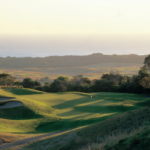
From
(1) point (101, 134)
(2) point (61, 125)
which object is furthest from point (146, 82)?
(1) point (101, 134)

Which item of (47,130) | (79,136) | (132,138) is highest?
(132,138)

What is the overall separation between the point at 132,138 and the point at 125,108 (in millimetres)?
15306

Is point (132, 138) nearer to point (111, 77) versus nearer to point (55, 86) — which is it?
point (55, 86)

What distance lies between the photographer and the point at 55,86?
4441 cm

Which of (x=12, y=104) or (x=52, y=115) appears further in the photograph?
(x=12, y=104)

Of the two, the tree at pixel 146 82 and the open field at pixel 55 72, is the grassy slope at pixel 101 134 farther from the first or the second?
the open field at pixel 55 72

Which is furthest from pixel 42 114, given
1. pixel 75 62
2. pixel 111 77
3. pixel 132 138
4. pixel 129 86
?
pixel 75 62

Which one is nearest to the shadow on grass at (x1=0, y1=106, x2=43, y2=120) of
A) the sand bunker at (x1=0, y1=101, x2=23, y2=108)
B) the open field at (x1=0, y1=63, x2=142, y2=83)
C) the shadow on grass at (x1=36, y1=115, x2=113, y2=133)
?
the sand bunker at (x1=0, y1=101, x2=23, y2=108)

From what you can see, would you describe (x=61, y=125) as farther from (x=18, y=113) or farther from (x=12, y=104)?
(x=12, y=104)

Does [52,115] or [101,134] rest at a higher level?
[101,134]

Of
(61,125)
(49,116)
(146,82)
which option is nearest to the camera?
(61,125)

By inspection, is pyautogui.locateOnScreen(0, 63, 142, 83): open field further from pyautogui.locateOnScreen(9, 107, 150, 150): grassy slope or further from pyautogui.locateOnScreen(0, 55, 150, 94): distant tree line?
pyautogui.locateOnScreen(9, 107, 150, 150): grassy slope

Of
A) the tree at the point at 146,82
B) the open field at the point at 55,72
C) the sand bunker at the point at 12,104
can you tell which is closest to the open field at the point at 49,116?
the sand bunker at the point at 12,104

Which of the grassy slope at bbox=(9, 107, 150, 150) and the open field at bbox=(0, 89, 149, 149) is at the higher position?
the grassy slope at bbox=(9, 107, 150, 150)
